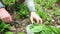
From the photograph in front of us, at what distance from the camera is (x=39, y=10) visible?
7.24ft

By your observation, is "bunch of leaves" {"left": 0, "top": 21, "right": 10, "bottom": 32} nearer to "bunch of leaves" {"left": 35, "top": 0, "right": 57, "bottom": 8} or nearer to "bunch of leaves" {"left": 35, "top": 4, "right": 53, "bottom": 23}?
"bunch of leaves" {"left": 35, "top": 4, "right": 53, "bottom": 23}

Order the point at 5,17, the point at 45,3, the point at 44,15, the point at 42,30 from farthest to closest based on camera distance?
1. the point at 45,3
2. the point at 44,15
3. the point at 5,17
4. the point at 42,30

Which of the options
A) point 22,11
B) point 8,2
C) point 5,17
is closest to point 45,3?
point 22,11

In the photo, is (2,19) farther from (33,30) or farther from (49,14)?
(49,14)

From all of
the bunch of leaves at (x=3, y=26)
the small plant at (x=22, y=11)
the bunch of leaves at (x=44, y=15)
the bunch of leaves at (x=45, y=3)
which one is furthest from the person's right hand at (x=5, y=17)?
the bunch of leaves at (x=45, y=3)

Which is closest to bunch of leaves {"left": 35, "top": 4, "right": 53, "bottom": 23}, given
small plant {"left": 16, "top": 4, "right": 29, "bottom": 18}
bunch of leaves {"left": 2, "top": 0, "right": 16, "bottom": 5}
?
small plant {"left": 16, "top": 4, "right": 29, "bottom": 18}

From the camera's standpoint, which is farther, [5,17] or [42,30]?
[5,17]

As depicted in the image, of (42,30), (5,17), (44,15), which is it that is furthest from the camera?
(44,15)

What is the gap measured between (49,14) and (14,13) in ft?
1.41

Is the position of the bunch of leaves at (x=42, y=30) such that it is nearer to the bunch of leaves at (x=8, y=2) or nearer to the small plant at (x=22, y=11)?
the small plant at (x=22, y=11)

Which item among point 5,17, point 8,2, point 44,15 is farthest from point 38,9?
point 5,17

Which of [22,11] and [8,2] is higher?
[8,2]

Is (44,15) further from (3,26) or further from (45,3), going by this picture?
(3,26)

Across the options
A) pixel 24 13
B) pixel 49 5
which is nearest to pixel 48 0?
pixel 49 5
